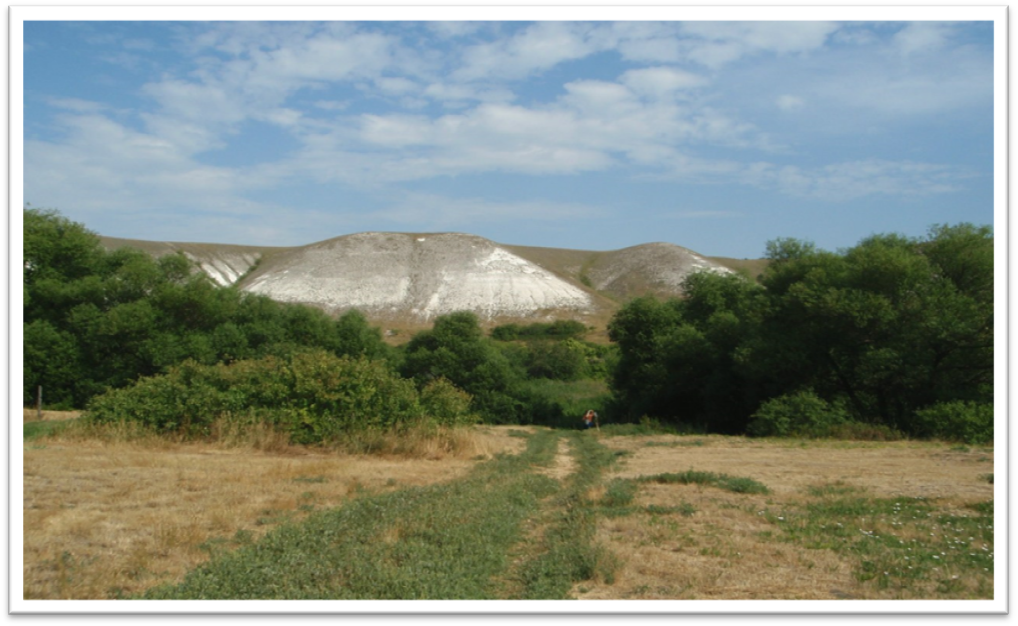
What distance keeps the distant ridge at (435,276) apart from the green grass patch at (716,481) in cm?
6876

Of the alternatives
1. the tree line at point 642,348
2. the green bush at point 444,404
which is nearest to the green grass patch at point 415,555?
the green bush at point 444,404

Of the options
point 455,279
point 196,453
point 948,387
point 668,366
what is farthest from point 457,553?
point 455,279

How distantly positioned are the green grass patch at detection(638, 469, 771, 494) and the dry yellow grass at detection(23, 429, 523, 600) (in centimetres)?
356

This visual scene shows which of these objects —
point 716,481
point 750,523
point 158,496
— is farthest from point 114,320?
point 750,523

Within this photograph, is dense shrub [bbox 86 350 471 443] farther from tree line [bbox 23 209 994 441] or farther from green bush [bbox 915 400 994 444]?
green bush [bbox 915 400 994 444]

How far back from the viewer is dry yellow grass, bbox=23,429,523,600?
5516 mm

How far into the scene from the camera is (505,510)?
27.7 feet

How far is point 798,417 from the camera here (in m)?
24.5

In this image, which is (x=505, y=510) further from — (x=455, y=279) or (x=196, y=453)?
(x=455, y=279)

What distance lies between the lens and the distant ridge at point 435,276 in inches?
3474

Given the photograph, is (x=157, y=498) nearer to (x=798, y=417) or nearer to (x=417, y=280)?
(x=798, y=417)

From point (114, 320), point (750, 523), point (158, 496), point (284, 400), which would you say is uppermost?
point (114, 320)

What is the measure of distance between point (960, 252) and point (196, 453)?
26057mm

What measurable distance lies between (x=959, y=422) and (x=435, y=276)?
81.8 m
